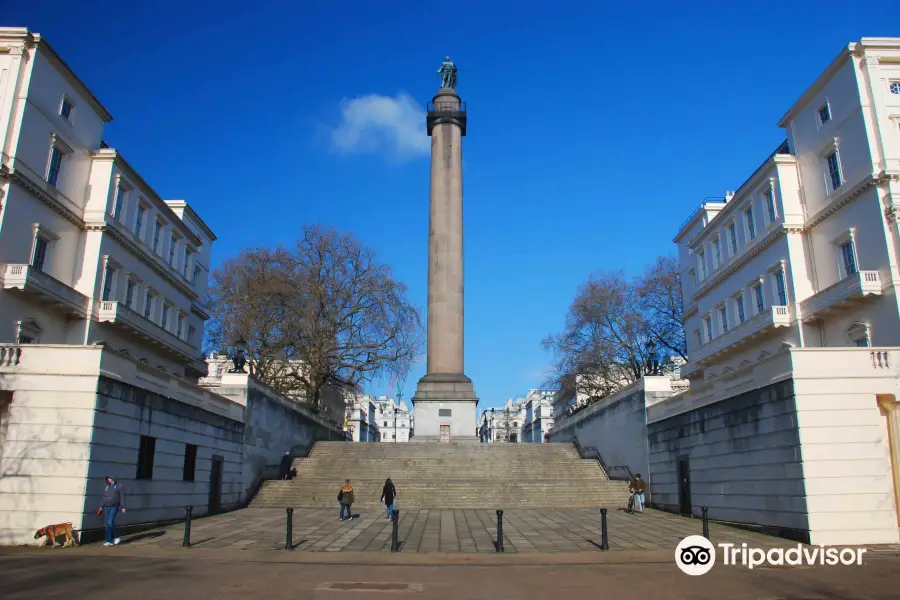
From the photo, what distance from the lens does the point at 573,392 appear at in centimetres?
5606

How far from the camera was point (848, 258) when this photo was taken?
3030 cm

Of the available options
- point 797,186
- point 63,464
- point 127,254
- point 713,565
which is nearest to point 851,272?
point 797,186

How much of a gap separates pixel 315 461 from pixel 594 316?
29997 mm

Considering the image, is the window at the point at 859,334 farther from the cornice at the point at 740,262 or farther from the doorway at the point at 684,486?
the doorway at the point at 684,486

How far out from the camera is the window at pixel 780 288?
34025 millimetres

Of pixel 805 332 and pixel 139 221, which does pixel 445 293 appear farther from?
pixel 805 332

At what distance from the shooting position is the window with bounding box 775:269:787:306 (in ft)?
112

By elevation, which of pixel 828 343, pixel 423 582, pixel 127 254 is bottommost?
pixel 423 582

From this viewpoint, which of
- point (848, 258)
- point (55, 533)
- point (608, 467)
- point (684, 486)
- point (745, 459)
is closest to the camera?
point (55, 533)

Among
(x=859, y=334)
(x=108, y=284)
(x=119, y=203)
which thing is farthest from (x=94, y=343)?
(x=859, y=334)

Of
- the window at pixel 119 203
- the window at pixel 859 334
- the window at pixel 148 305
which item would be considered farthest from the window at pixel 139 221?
the window at pixel 859 334

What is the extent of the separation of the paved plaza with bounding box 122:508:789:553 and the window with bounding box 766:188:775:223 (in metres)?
19.1

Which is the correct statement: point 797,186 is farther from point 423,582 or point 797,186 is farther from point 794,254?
point 423,582

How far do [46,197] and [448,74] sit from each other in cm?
2699
